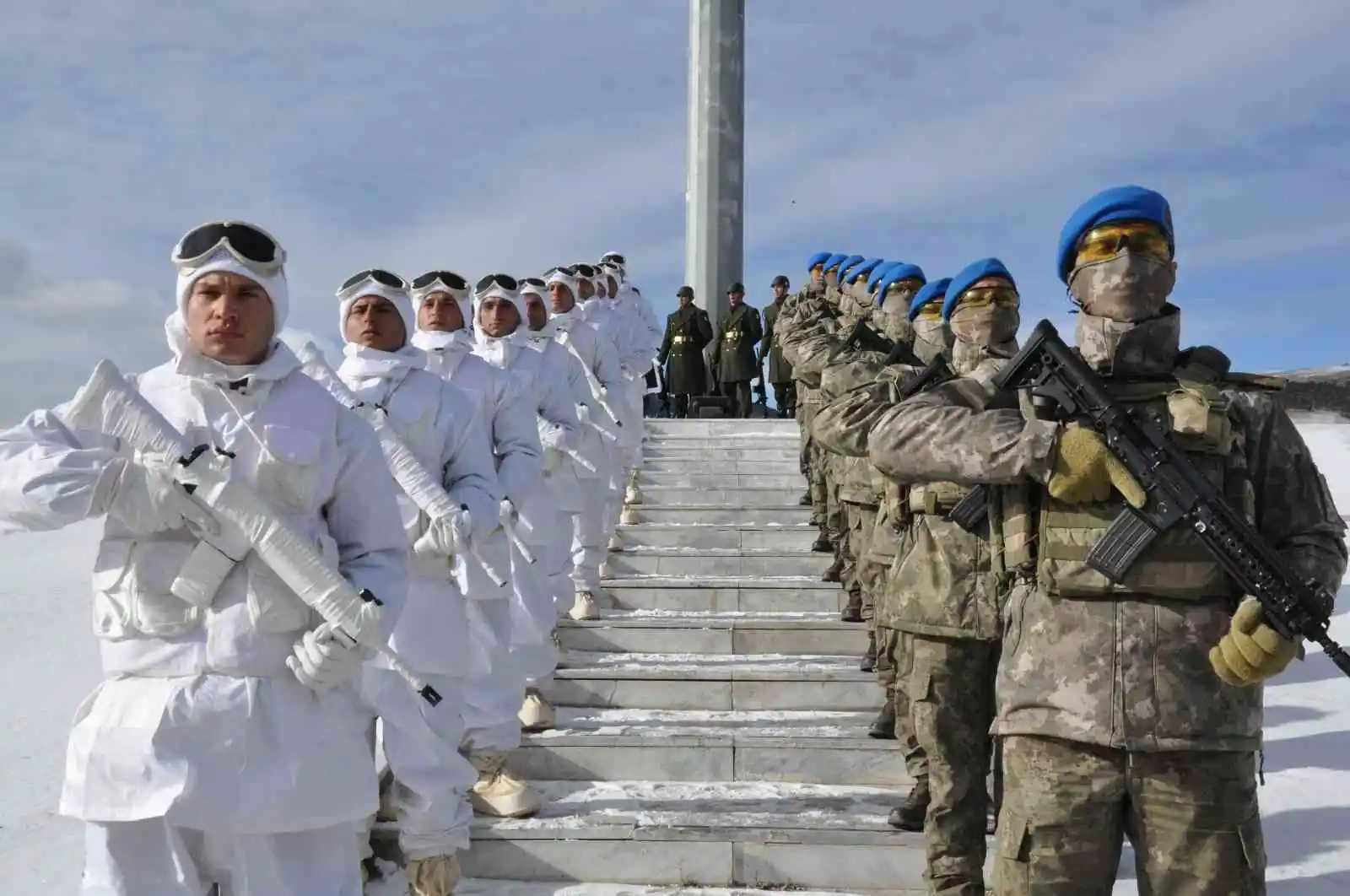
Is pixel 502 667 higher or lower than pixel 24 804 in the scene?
higher

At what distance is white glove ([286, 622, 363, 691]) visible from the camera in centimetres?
302

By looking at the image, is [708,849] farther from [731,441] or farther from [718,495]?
[731,441]

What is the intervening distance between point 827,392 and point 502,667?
2.10 metres

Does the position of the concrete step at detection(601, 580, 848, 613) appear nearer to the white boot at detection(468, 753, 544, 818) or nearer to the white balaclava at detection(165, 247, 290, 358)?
the white boot at detection(468, 753, 544, 818)

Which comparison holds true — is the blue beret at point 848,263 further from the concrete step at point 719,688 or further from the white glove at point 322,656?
the white glove at point 322,656

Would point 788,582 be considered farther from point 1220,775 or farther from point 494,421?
point 1220,775

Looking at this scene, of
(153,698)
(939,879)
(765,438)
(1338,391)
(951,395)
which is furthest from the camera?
(1338,391)

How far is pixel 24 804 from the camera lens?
6.24 metres

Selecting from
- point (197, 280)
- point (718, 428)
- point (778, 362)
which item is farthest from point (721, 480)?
point (197, 280)

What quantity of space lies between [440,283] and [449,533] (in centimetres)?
169

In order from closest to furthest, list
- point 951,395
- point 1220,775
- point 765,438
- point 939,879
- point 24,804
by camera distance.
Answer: point 1220,775 → point 951,395 → point 939,879 → point 24,804 → point 765,438

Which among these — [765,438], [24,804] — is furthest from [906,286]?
[765,438]

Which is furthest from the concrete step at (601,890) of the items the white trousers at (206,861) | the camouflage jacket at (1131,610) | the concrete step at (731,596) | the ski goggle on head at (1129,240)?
the concrete step at (731,596)

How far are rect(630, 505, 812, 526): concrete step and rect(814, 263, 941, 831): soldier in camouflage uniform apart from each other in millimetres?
3664
